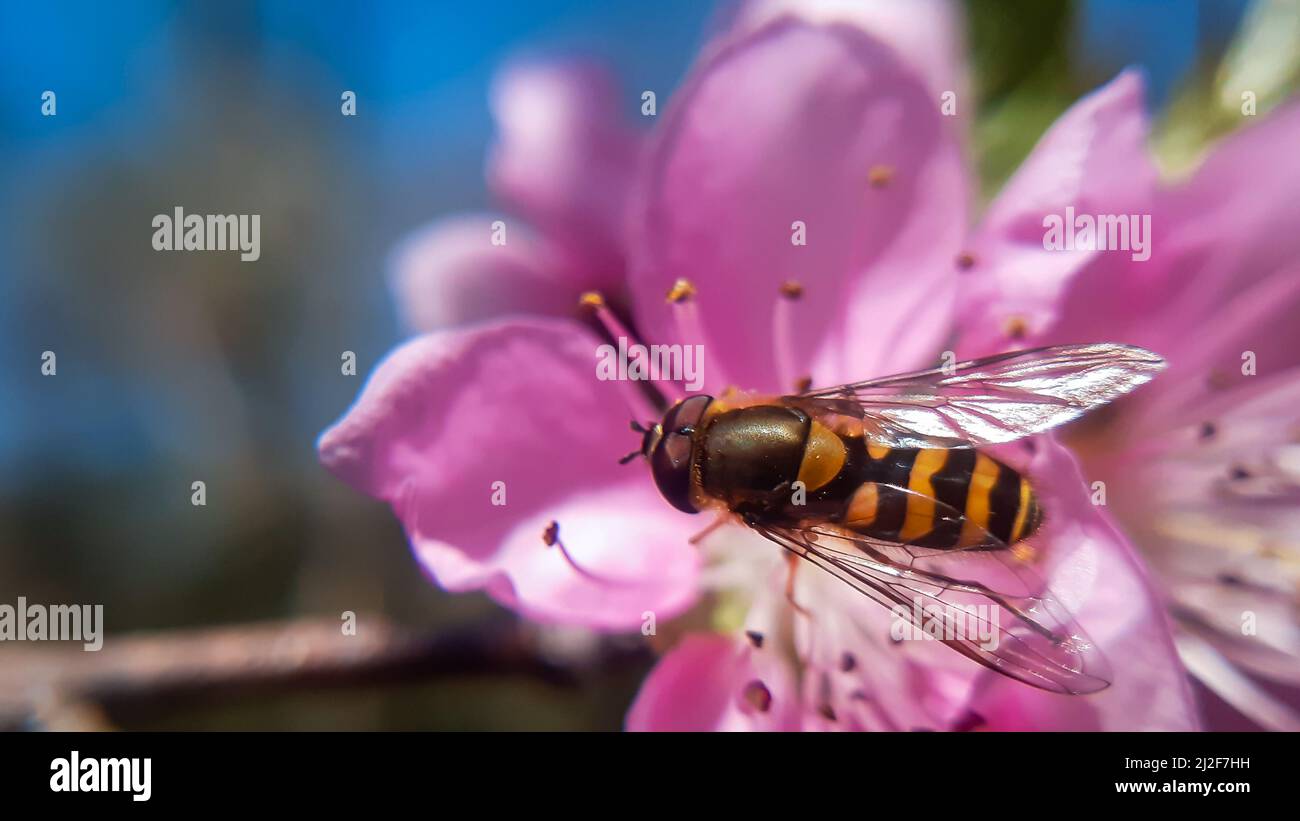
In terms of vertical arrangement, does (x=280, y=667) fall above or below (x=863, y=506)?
below

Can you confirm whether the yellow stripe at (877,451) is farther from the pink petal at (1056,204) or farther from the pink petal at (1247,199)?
the pink petal at (1247,199)

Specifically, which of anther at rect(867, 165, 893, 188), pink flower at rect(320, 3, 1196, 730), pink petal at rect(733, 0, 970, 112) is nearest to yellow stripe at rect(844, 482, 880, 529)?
pink flower at rect(320, 3, 1196, 730)

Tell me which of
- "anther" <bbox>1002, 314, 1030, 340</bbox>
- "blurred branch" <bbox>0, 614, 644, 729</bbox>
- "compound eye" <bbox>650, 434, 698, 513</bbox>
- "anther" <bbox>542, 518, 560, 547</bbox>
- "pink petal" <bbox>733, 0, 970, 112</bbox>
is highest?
"pink petal" <bbox>733, 0, 970, 112</bbox>

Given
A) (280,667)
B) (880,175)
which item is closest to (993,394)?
(880,175)

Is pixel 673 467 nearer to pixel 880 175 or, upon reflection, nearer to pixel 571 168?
pixel 880 175

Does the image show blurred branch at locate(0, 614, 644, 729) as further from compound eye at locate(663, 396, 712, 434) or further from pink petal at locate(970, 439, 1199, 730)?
pink petal at locate(970, 439, 1199, 730)

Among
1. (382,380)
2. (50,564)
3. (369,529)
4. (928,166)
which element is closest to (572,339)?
(382,380)

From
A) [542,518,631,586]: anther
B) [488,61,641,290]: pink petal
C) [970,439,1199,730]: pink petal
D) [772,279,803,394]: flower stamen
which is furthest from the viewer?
[488,61,641,290]: pink petal

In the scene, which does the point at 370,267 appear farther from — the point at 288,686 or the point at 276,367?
the point at 288,686
